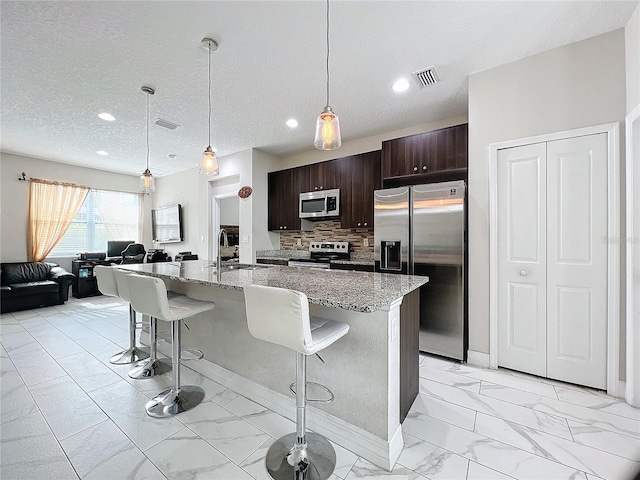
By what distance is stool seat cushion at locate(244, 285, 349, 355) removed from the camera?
48.2 inches

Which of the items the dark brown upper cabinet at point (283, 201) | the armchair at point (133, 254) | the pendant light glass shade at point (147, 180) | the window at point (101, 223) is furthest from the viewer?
the armchair at point (133, 254)

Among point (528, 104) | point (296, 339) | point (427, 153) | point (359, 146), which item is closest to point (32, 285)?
point (296, 339)

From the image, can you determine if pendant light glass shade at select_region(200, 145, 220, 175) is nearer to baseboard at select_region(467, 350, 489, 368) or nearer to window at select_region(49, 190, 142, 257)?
baseboard at select_region(467, 350, 489, 368)

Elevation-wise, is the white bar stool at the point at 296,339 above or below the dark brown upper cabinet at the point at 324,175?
below

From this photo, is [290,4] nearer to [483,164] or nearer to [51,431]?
[483,164]

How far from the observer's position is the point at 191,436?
64.9 inches

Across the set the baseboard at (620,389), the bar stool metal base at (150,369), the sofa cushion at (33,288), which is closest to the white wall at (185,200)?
the sofa cushion at (33,288)

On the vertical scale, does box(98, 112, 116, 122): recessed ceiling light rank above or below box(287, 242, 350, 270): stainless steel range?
above

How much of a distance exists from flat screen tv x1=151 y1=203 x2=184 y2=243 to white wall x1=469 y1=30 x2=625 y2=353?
19.6 ft

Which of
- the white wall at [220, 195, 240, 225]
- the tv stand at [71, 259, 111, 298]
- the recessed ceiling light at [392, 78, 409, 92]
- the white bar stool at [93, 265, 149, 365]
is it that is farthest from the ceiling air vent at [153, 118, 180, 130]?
the tv stand at [71, 259, 111, 298]

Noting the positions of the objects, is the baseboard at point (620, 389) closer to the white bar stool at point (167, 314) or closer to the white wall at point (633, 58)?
the white wall at point (633, 58)

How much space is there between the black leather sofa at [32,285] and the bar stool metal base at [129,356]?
3117mm

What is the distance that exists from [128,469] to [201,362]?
100cm

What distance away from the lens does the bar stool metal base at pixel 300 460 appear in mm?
1367
